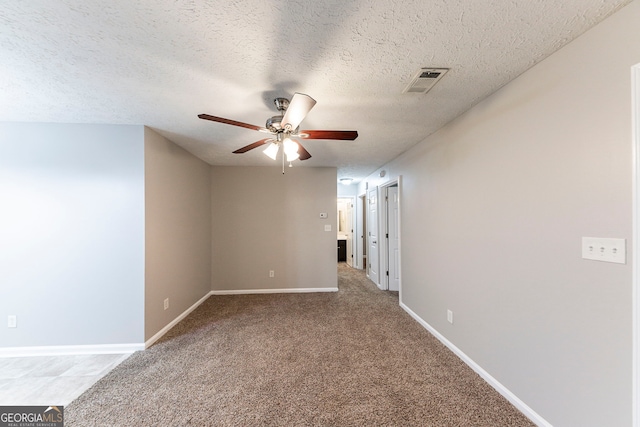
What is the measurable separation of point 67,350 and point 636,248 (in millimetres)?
4403

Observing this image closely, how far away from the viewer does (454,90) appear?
6.66ft

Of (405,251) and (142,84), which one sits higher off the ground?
(142,84)

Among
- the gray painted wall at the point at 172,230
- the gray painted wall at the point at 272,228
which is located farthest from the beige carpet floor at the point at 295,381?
the gray painted wall at the point at 272,228

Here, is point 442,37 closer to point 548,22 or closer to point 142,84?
point 548,22

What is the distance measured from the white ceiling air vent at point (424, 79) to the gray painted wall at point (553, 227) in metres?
0.56

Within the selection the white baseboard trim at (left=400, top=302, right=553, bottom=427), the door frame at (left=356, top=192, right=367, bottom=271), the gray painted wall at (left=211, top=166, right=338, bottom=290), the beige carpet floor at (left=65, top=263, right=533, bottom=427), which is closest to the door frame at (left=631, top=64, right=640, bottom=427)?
the white baseboard trim at (left=400, top=302, right=553, bottom=427)

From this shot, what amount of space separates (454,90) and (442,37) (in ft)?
2.29

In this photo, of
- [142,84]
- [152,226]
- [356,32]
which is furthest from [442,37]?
[152,226]

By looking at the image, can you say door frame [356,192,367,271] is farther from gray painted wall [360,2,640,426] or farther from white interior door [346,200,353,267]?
gray painted wall [360,2,640,426]

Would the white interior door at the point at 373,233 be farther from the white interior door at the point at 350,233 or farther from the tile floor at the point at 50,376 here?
the tile floor at the point at 50,376

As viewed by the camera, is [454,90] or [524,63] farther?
[454,90]

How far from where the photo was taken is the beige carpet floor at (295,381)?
1.75 meters

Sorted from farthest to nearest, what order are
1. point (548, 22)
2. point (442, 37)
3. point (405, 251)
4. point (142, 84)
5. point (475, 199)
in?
1. point (405, 251)
2. point (475, 199)
3. point (142, 84)
4. point (442, 37)
5. point (548, 22)

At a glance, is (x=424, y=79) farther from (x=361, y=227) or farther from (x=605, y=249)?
(x=361, y=227)
